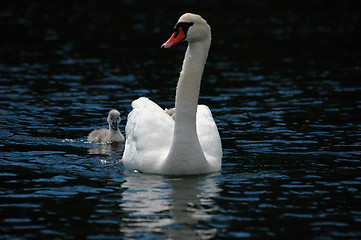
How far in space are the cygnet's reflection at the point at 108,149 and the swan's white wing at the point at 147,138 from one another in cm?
134

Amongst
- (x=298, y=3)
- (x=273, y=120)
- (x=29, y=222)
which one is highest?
(x=298, y=3)

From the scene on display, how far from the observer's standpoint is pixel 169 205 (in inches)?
399

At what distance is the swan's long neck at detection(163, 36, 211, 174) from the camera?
11328mm

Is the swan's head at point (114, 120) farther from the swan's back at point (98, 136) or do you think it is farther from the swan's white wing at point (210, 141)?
the swan's white wing at point (210, 141)

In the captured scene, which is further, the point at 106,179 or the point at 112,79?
the point at 112,79

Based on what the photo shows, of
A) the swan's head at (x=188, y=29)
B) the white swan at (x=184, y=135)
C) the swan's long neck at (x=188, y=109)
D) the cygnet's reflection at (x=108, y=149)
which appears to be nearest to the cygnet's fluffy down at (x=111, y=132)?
the cygnet's reflection at (x=108, y=149)

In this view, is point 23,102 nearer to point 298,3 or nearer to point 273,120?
point 273,120

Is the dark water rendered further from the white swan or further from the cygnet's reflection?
the white swan

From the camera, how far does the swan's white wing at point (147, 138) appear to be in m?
11.9

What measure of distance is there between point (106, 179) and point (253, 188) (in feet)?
7.60

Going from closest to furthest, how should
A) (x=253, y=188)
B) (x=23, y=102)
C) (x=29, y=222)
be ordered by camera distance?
(x=29, y=222) < (x=253, y=188) < (x=23, y=102)

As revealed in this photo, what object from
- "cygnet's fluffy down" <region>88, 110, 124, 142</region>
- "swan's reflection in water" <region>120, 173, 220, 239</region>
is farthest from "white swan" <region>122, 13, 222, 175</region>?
"cygnet's fluffy down" <region>88, 110, 124, 142</region>

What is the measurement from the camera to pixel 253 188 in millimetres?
11078

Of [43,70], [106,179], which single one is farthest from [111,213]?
[43,70]
